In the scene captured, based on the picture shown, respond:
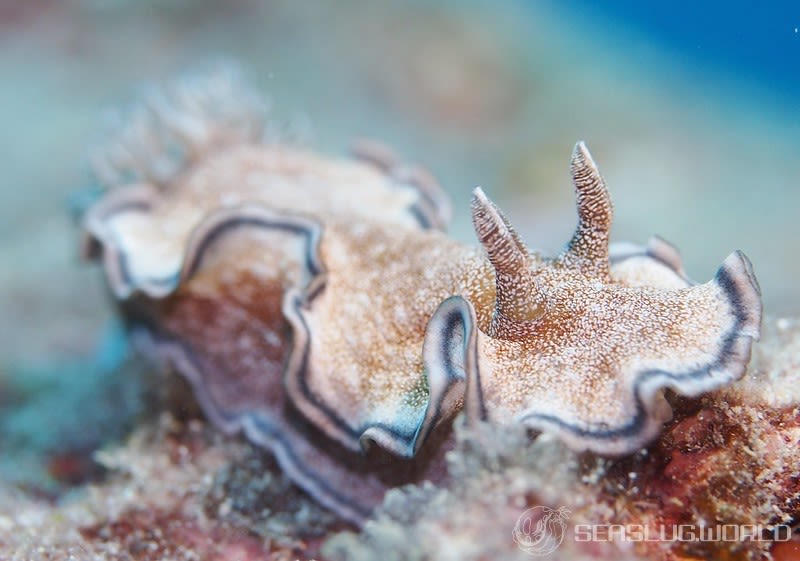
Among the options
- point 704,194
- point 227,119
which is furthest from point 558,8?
point 227,119

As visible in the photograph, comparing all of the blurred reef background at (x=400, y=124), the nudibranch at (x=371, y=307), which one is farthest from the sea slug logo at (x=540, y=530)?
the blurred reef background at (x=400, y=124)

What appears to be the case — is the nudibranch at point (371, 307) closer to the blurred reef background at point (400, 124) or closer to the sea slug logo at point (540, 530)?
Answer: the sea slug logo at point (540, 530)

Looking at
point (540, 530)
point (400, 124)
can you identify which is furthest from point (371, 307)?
point (400, 124)

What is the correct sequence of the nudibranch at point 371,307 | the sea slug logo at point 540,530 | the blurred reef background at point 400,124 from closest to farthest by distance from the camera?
the sea slug logo at point 540,530
the nudibranch at point 371,307
the blurred reef background at point 400,124

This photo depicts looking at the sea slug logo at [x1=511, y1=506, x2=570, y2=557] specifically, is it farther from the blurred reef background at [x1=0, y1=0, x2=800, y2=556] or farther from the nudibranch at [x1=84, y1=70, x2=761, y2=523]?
the blurred reef background at [x1=0, y1=0, x2=800, y2=556]

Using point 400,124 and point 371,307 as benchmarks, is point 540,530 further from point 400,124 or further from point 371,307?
point 400,124

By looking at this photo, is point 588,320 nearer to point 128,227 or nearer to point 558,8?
point 128,227

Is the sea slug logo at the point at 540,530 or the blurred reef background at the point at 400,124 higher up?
the blurred reef background at the point at 400,124

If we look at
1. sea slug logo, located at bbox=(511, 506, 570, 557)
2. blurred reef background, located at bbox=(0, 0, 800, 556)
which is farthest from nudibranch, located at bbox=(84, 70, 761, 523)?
blurred reef background, located at bbox=(0, 0, 800, 556)
